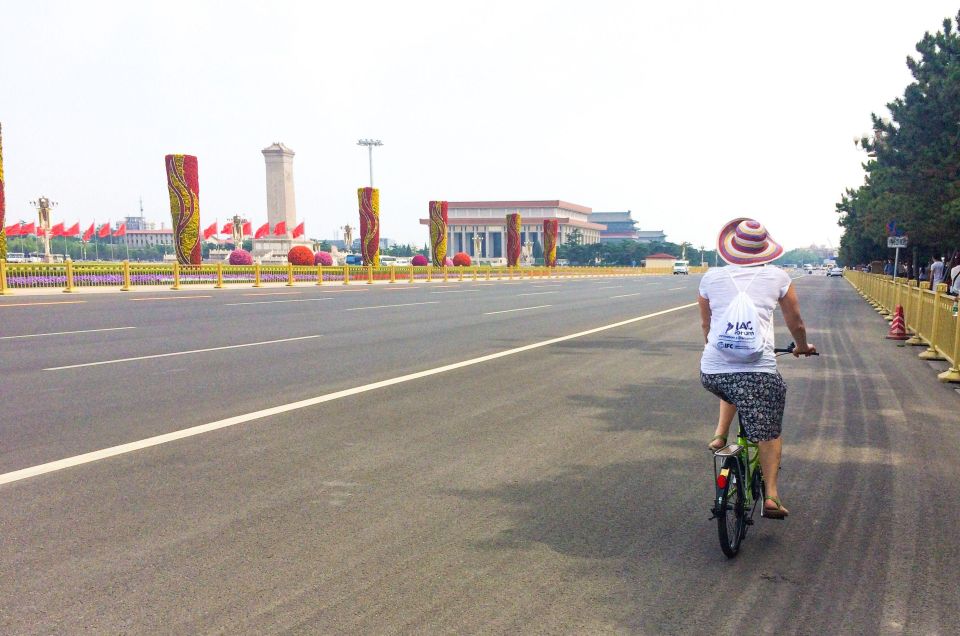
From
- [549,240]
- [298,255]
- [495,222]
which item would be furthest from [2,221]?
[495,222]

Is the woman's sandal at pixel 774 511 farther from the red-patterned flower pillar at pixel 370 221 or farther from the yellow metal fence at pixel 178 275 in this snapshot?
the red-patterned flower pillar at pixel 370 221

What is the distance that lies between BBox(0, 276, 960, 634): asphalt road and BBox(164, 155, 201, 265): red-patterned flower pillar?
3214 centimetres

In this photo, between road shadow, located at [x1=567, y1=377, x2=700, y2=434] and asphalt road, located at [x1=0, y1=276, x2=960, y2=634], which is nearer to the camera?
asphalt road, located at [x1=0, y1=276, x2=960, y2=634]

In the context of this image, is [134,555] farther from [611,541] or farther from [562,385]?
[562,385]

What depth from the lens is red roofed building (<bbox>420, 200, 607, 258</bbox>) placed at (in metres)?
166

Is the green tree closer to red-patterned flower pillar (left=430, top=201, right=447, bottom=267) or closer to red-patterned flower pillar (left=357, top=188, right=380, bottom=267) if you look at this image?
red-patterned flower pillar (left=357, top=188, right=380, bottom=267)

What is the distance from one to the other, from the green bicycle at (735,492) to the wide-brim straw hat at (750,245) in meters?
0.91

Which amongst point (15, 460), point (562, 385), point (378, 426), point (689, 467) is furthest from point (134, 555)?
point (562, 385)

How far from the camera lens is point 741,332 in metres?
3.83

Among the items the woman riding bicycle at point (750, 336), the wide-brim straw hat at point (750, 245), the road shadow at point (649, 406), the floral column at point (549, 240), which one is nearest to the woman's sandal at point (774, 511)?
the woman riding bicycle at point (750, 336)

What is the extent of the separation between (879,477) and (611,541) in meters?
2.46

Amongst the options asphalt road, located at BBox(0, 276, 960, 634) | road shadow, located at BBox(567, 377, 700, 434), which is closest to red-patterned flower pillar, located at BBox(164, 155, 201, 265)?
asphalt road, located at BBox(0, 276, 960, 634)

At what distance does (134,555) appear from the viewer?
3.57 m

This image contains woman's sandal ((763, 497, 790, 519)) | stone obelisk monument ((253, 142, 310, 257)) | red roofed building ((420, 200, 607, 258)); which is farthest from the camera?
red roofed building ((420, 200, 607, 258))
